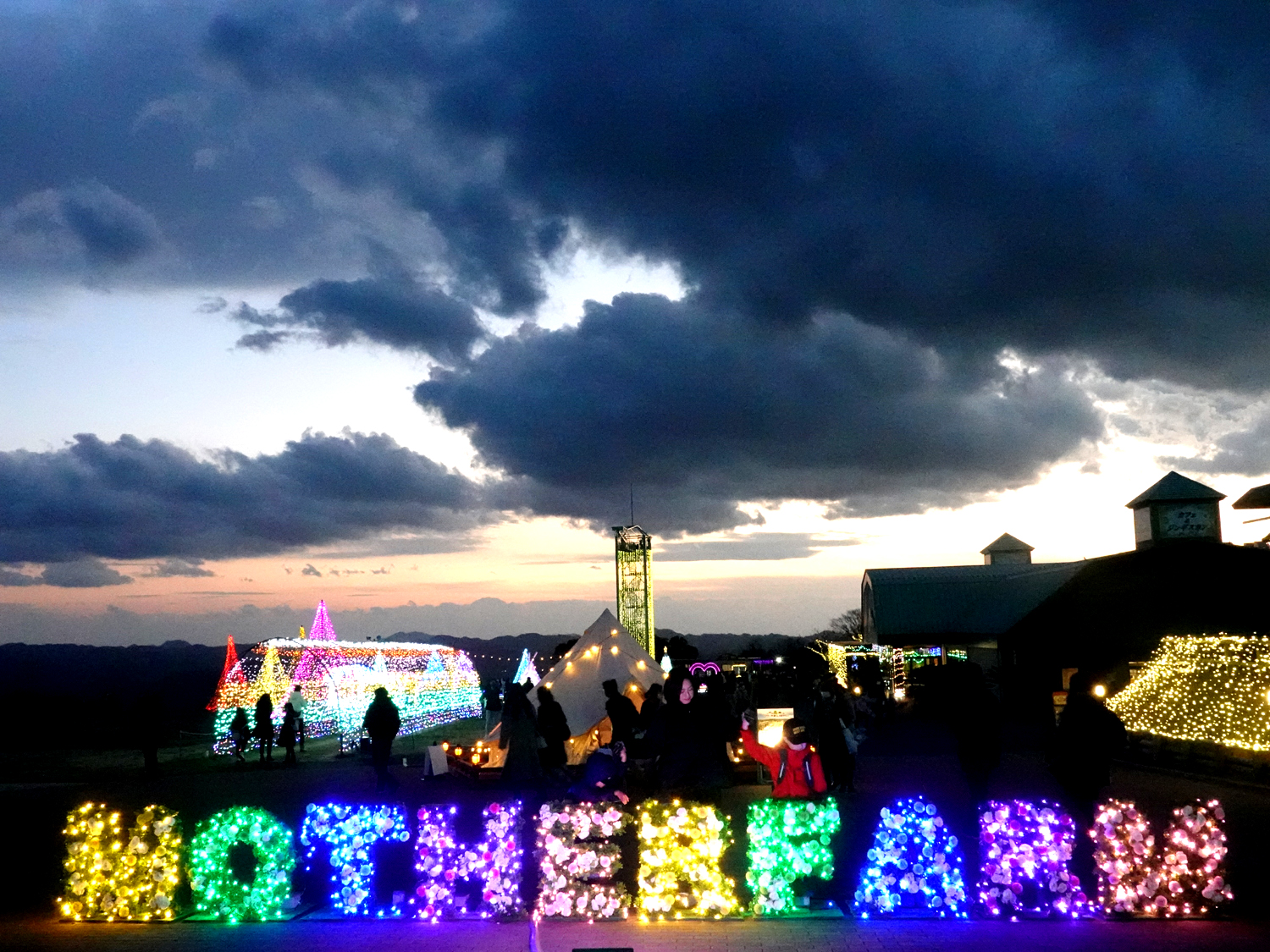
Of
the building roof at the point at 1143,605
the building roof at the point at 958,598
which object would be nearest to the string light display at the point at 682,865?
the building roof at the point at 1143,605

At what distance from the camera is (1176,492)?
3950cm

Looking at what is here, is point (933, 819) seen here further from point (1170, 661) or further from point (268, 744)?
point (268, 744)

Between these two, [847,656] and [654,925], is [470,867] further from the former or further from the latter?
[847,656]

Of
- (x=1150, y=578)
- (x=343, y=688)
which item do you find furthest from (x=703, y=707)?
(x=1150, y=578)

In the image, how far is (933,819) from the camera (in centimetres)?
793

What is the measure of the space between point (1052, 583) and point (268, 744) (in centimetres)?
3149

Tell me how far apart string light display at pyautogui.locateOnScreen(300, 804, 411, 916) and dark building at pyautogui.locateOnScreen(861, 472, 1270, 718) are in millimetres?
20099

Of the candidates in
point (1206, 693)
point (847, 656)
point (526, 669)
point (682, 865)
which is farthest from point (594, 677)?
point (847, 656)

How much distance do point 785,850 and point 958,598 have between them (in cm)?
3798

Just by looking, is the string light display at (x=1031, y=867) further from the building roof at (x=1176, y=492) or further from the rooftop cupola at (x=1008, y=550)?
the rooftop cupola at (x=1008, y=550)

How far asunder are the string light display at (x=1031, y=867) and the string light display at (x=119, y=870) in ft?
20.0

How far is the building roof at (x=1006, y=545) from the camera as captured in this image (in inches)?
2181

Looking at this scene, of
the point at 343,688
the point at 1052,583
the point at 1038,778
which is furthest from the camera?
the point at 1052,583

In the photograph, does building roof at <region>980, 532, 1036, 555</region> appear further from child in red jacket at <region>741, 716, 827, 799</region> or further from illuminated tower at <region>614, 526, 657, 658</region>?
child in red jacket at <region>741, 716, 827, 799</region>
